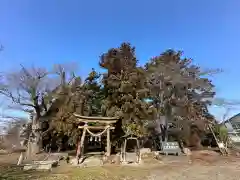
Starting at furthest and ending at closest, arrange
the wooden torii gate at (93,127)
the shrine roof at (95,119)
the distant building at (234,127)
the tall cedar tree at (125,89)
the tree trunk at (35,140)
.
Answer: the distant building at (234,127) < the tree trunk at (35,140) < the tall cedar tree at (125,89) < the shrine roof at (95,119) < the wooden torii gate at (93,127)

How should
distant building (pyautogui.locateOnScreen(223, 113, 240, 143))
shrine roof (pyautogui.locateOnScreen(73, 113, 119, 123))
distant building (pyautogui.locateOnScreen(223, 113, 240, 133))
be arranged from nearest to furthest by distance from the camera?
shrine roof (pyautogui.locateOnScreen(73, 113, 119, 123)) → distant building (pyautogui.locateOnScreen(223, 113, 240, 143)) → distant building (pyautogui.locateOnScreen(223, 113, 240, 133))

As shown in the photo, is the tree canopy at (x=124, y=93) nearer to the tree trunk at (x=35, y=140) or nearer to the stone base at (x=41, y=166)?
the tree trunk at (x=35, y=140)

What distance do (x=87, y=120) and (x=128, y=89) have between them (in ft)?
13.6

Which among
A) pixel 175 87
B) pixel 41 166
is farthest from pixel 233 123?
pixel 41 166

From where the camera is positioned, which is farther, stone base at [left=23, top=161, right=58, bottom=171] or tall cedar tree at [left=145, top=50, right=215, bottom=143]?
tall cedar tree at [left=145, top=50, right=215, bottom=143]

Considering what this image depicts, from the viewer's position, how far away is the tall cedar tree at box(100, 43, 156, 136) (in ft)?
48.5

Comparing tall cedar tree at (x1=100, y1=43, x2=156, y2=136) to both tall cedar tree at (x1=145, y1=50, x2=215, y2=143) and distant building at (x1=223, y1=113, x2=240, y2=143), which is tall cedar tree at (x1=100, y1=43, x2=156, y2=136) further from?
distant building at (x1=223, y1=113, x2=240, y2=143)

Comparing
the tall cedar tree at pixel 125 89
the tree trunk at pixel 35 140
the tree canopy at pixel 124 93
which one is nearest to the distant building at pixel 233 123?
the tree canopy at pixel 124 93

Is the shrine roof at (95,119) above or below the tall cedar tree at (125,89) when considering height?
below

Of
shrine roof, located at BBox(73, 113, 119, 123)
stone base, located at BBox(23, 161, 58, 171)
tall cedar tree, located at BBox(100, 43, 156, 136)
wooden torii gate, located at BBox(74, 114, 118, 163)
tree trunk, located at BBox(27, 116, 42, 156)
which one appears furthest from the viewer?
tree trunk, located at BBox(27, 116, 42, 156)

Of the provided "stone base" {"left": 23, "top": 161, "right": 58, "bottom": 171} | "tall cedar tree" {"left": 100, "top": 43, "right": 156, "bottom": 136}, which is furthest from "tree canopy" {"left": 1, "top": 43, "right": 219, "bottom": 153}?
"stone base" {"left": 23, "top": 161, "right": 58, "bottom": 171}

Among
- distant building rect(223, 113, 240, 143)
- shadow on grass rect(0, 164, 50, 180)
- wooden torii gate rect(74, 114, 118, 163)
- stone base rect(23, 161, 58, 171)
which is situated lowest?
shadow on grass rect(0, 164, 50, 180)

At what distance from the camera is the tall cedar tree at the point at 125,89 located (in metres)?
14.8

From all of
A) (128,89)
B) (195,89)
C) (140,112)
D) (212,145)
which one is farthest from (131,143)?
(212,145)
